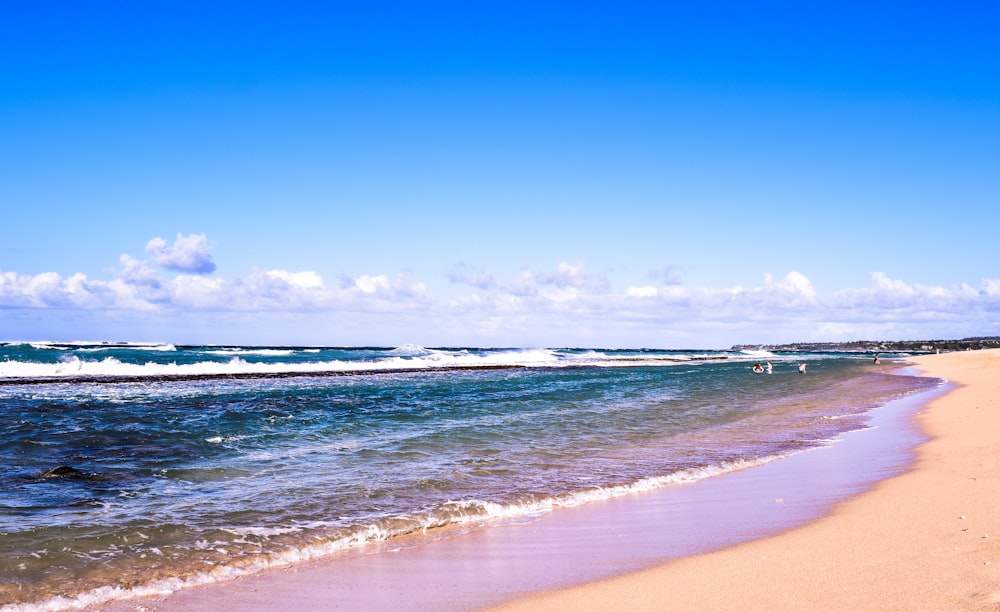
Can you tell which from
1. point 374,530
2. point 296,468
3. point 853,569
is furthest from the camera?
point 296,468

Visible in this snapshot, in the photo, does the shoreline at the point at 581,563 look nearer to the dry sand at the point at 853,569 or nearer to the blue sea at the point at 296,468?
the dry sand at the point at 853,569

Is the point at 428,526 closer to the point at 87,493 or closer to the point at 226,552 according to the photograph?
the point at 226,552

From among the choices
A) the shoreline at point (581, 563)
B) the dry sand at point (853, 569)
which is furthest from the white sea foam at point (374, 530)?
the dry sand at point (853, 569)

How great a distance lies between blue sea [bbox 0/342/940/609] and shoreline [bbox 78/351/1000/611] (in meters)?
0.46

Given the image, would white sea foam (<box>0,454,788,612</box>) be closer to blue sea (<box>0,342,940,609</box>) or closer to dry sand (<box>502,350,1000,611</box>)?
blue sea (<box>0,342,940,609</box>)

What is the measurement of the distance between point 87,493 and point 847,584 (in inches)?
366

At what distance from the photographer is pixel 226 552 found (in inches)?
261

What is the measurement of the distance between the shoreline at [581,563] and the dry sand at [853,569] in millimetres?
32

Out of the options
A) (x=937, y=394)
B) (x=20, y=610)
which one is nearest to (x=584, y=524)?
(x=20, y=610)

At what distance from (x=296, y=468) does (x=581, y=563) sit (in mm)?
6523

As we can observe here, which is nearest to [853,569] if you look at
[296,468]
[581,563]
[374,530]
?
[581,563]

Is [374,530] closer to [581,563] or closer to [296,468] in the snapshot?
[581,563]

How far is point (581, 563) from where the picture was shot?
20.2 ft

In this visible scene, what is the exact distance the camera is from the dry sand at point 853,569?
4.52 meters
